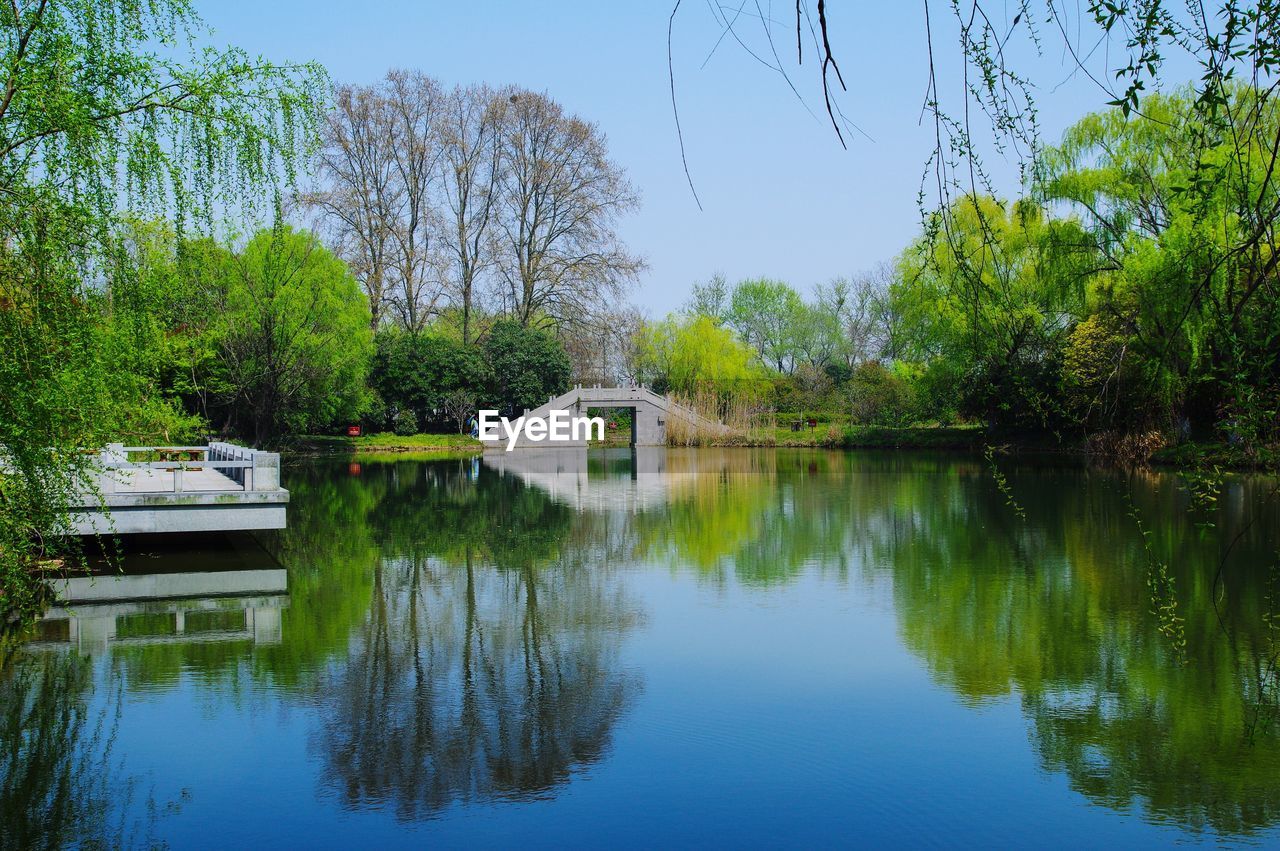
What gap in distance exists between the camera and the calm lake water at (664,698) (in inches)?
193

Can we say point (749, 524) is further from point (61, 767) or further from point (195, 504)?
point (61, 767)

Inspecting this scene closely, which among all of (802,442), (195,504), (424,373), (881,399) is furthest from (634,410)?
(195,504)

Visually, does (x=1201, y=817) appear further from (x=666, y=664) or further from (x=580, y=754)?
(x=666, y=664)

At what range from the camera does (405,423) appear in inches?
1679

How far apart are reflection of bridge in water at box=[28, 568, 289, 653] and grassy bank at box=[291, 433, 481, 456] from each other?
89.5 feet

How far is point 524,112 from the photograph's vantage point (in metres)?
43.5

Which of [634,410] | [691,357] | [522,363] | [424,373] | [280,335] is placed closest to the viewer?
[280,335]

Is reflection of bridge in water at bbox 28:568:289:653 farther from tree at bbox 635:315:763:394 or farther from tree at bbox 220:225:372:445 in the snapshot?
tree at bbox 635:315:763:394

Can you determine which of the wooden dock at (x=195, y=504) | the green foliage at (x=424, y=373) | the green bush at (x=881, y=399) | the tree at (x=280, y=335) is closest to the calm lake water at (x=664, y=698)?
the wooden dock at (x=195, y=504)

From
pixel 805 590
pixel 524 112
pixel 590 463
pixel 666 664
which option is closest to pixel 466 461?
pixel 590 463

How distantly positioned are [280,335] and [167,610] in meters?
21.3

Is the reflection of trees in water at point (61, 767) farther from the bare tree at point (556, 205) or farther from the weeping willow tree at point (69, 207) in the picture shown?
the bare tree at point (556, 205)

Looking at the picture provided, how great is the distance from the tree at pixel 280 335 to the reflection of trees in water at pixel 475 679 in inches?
696

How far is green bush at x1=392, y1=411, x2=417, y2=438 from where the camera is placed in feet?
140
